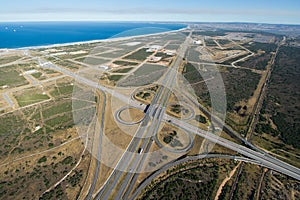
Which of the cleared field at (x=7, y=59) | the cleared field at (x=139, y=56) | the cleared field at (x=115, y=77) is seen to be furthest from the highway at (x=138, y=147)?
the cleared field at (x=7, y=59)

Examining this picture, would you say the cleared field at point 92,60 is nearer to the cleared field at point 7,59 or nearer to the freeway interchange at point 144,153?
the cleared field at point 7,59

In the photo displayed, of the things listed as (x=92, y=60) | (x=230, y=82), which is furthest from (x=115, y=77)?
(x=230, y=82)

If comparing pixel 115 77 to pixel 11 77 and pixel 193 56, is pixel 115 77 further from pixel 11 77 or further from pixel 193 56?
pixel 193 56

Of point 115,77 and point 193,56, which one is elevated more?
point 193,56

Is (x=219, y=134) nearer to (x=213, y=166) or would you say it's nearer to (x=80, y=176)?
(x=213, y=166)

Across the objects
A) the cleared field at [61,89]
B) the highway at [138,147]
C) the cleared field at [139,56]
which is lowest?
the cleared field at [61,89]

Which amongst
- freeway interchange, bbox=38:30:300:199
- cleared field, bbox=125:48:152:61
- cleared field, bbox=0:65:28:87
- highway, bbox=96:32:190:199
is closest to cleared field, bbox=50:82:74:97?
cleared field, bbox=0:65:28:87

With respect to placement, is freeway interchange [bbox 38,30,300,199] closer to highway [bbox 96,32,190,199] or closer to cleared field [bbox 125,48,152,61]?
highway [bbox 96,32,190,199]
